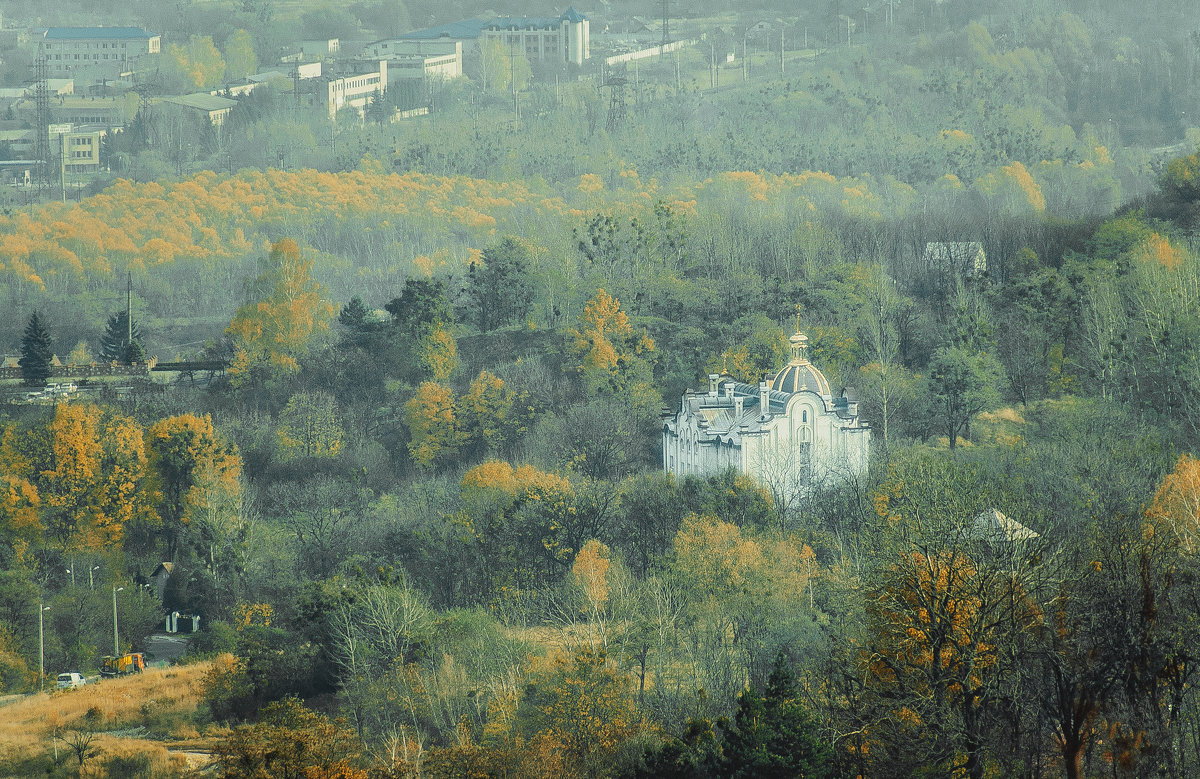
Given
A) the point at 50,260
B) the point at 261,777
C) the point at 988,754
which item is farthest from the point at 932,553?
the point at 50,260

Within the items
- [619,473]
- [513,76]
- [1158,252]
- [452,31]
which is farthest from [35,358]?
[452,31]

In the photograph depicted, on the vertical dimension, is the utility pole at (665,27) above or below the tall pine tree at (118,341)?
above

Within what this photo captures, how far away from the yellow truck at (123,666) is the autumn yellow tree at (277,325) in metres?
28.5

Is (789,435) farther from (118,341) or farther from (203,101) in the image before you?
(203,101)

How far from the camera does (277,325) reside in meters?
87.8

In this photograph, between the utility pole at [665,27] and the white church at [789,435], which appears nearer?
the white church at [789,435]

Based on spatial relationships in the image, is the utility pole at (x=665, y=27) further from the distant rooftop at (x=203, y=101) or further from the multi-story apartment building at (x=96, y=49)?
the multi-story apartment building at (x=96, y=49)

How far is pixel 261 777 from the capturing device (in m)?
38.3

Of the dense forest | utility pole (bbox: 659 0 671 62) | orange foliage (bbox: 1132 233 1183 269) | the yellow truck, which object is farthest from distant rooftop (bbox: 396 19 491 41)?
the yellow truck

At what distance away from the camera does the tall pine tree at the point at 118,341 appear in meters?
92.9

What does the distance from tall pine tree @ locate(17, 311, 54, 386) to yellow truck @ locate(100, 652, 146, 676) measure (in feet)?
103

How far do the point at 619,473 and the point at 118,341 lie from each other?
3586 cm

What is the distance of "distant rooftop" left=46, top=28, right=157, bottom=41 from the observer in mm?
191750

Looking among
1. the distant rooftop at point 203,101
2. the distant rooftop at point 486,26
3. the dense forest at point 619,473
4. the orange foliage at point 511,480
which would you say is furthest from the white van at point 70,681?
the distant rooftop at point 486,26
